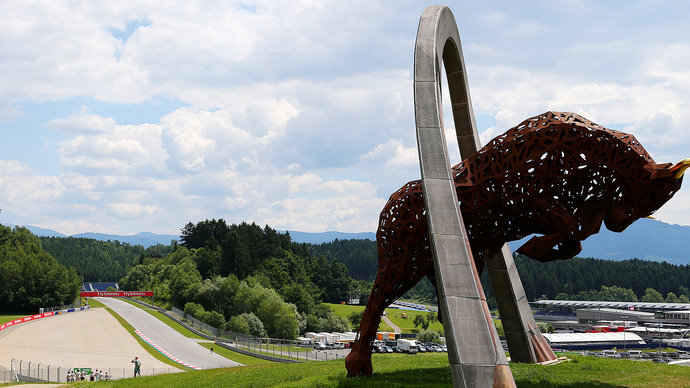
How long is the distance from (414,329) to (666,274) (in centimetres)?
8325

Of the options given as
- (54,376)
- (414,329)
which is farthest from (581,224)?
(414,329)

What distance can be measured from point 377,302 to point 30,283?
81.2m

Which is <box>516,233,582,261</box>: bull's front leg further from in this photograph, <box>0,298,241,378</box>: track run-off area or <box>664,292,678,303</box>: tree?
<box>664,292,678,303</box>: tree

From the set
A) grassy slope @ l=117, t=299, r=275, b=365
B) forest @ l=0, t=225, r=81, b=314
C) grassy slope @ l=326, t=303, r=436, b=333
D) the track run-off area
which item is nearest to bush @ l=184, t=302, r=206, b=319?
grassy slope @ l=117, t=299, r=275, b=365

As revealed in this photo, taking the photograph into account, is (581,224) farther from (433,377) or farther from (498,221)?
(433,377)

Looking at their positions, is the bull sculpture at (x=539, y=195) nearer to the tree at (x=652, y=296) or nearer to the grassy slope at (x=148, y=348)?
the grassy slope at (x=148, y=348)

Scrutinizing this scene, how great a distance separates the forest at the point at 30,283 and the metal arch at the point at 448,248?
8323 cm

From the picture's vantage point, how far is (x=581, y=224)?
50.6 feet

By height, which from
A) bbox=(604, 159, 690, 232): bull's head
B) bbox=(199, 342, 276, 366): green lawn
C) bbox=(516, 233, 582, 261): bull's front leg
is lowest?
bbox=(199, 342, 276, 366): green lawn

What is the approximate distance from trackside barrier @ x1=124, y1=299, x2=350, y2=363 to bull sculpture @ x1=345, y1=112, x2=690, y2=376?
2455 centimetres

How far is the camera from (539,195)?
1520cm

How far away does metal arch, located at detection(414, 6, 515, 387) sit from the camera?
1162cm

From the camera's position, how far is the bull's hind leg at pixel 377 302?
16781 mm

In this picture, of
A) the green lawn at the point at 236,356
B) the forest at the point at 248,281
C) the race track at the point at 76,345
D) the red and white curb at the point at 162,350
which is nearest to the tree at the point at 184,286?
the forest at the point at 248,281
